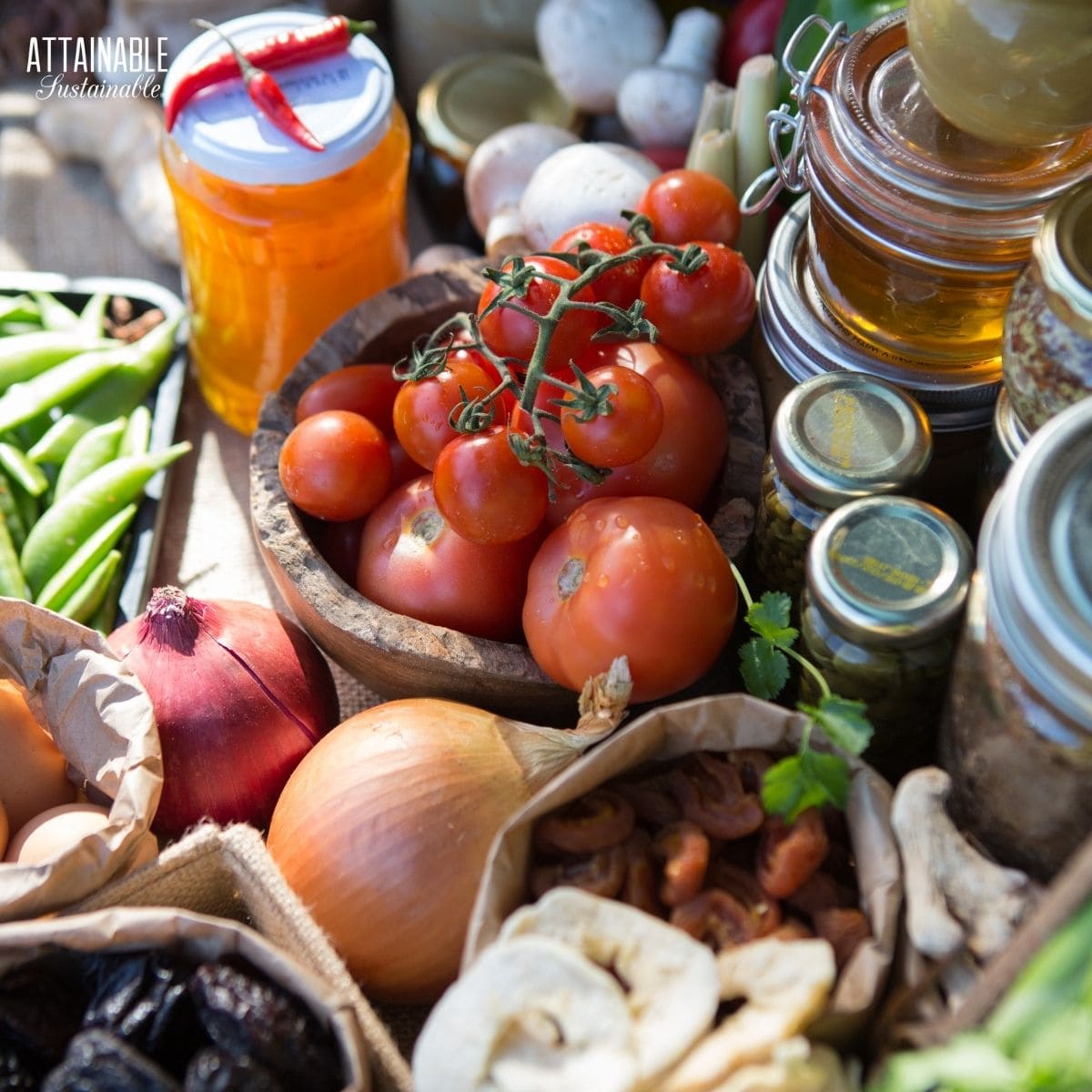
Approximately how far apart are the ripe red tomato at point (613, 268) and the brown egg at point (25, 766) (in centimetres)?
61

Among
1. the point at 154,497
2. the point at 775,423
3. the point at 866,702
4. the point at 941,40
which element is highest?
the point at 941,40

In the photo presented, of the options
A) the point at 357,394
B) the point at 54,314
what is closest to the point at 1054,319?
the point at 357,394

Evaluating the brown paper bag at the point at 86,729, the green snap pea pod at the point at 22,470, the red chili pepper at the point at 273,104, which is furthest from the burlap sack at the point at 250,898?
the red chili pepper at the point at 273,104

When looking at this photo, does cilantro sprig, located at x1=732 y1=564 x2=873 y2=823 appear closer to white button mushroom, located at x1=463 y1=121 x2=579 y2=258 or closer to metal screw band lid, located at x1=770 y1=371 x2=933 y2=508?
metal screw band lid, located at x1=770 y1=371 x2=933 y2=508

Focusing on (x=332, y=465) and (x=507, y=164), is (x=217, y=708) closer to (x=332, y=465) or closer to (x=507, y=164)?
(x=332, y=465)

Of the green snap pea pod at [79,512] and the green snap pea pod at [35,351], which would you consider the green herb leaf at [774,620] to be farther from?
the green snap pea pod at [35,351]

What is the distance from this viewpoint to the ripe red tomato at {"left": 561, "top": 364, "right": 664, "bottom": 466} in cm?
88

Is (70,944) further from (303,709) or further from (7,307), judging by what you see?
(7,307)

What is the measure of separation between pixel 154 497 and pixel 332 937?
25.8 inches

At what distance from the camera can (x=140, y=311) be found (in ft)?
5.04

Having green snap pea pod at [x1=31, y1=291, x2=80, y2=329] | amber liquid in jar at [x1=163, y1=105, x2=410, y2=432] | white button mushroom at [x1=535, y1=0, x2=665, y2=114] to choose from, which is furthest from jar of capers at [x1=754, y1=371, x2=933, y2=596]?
green snap pea pod at [x1=31, y1=291, x2=80, y2=329]

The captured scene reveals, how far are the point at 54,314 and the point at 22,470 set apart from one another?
0.27 m

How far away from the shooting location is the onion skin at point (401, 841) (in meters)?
0.85

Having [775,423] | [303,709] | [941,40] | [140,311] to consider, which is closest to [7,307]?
[140,311]
